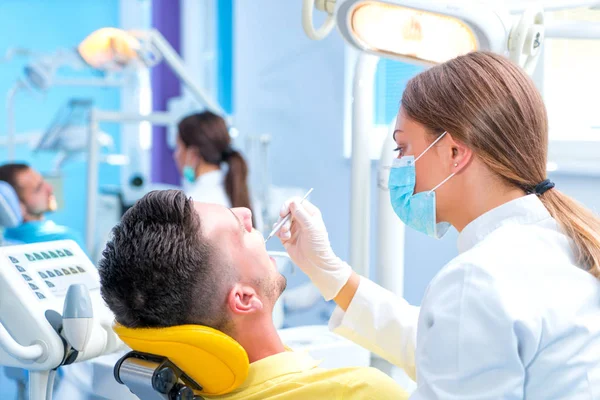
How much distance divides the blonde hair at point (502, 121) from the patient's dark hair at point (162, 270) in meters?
0.47

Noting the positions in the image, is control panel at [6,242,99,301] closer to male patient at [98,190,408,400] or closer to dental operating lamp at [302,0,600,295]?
male patient at [98,190,408,400]

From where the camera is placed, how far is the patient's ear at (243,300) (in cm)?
130

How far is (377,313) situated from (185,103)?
3189 millimetres

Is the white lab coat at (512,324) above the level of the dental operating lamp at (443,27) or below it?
below

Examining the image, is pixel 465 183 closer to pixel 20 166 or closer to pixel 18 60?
pixel 20 166

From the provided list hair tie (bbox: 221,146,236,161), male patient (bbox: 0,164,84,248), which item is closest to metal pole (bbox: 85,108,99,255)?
male patient (bbox: 0,164,84,248)

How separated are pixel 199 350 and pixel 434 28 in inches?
32.3

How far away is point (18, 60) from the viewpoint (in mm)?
5285

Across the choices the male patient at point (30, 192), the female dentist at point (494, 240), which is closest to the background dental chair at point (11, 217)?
the male patient at point (30, 192)

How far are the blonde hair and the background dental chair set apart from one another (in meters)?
1.00

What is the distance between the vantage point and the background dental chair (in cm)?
167

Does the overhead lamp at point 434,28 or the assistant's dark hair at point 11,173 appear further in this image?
the assistant's dark hair at point 11,173

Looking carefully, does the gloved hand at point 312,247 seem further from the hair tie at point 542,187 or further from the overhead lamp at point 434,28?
the hair tie at point 542,187

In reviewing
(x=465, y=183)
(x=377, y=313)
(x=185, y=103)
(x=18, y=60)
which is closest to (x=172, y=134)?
(x=185, y=103)
